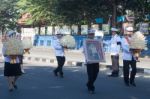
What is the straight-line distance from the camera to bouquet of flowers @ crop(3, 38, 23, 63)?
1313 centimetres

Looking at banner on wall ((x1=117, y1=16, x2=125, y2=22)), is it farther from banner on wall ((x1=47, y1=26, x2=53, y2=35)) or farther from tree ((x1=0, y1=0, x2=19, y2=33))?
tree ((x1=0, y1=0, x2=19, y2=33))

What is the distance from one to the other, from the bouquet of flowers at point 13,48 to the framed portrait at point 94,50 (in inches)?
72.3

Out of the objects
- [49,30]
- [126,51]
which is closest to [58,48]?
[126,51]

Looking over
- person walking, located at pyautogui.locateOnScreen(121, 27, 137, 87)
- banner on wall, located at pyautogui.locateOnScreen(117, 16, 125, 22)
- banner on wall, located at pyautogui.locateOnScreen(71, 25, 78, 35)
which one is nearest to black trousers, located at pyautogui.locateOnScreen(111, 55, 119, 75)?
person walking, located at pyautogui.locateOnScreen(121, 27, 137, 87)

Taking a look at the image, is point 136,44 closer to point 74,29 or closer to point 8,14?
point 74,29

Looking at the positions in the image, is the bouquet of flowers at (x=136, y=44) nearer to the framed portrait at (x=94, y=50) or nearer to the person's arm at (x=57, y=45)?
the framed portrait at (x=94, y=50)

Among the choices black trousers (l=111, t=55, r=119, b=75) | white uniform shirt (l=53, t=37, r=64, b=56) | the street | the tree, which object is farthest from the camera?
the tree

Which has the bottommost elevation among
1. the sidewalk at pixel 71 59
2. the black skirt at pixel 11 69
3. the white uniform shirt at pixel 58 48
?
the sidewalk at pixel 71 59

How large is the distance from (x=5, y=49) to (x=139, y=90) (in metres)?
4.04

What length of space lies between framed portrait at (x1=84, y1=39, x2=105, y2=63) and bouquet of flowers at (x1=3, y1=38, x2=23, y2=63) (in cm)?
184

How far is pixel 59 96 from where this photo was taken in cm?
1216

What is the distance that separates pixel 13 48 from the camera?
13.1 metres

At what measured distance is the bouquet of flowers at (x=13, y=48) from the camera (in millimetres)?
13133

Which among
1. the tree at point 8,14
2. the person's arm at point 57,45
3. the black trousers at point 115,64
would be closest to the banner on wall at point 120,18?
the black trousers at point 115,64
